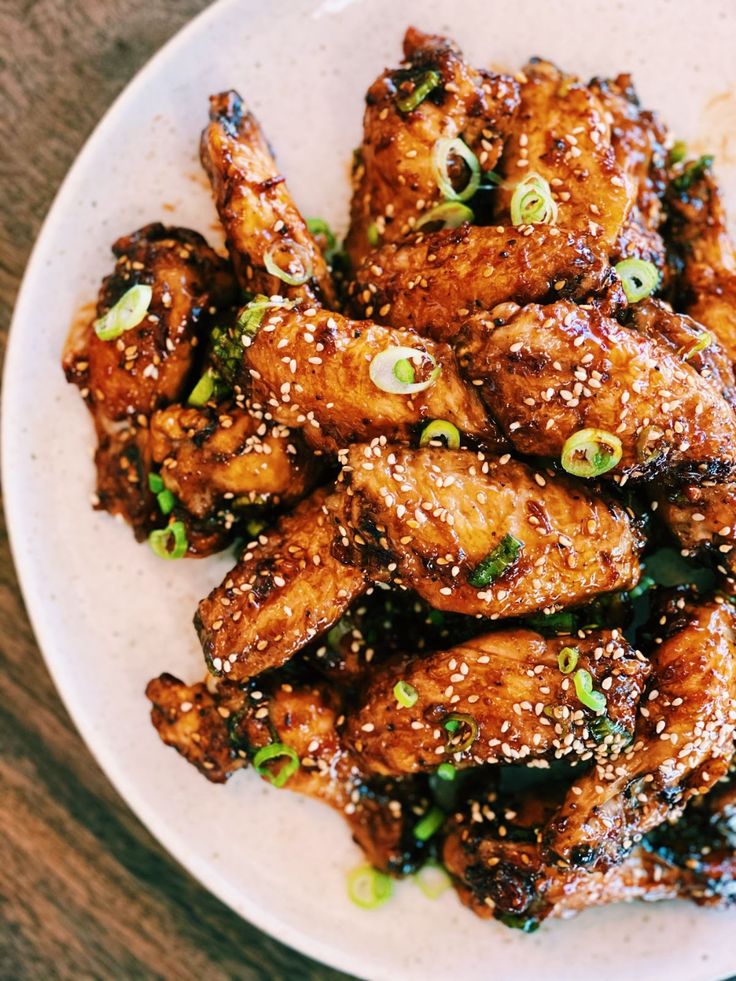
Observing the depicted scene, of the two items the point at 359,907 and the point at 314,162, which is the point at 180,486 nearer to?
the point at 314,162

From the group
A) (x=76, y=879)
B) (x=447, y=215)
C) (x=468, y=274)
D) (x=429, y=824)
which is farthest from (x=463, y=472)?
(x=76, y=879)

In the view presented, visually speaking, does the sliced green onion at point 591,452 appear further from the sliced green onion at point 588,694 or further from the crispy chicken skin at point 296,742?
the crispy chicken skin at point 296,742

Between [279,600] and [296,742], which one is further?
[296,742]

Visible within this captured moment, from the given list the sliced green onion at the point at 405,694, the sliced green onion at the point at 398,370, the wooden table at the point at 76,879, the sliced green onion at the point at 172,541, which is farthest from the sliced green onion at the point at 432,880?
the sliced green onion at the point at 398,370

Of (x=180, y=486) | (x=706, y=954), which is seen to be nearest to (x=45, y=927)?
(x=180, y=486)

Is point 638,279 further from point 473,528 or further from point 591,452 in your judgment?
point 473,528

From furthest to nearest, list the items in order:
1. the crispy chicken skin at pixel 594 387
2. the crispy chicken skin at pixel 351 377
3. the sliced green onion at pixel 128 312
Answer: the sliced green onion at pixel 128 312 → the crispy chicken skin at pixel 351 377 → the crispy chicken skin at pixel 594 387
